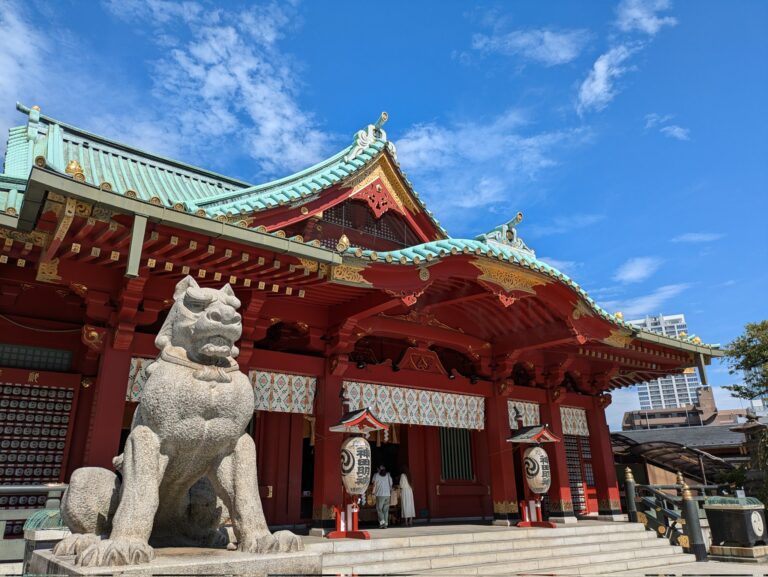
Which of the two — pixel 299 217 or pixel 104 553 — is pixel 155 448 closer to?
pixel 104 553

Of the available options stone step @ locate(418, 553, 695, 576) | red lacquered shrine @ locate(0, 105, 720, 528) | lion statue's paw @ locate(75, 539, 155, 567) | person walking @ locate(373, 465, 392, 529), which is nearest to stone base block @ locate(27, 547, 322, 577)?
lion statue's paw @ locate(75, 539, 155, 567)

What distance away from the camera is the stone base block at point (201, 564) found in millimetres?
3485

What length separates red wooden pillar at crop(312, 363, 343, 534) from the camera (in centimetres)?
911

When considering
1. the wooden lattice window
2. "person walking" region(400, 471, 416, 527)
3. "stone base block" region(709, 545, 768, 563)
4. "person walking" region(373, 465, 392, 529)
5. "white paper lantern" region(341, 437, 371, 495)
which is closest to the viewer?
"white paper lantern" region(341, 437, 371, 495)

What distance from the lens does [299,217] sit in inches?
417

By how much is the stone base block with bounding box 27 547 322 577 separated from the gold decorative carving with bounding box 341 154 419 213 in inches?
333

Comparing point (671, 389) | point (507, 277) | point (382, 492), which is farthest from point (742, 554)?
point (671, 389)

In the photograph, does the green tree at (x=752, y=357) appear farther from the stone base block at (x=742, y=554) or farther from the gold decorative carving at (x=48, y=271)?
the gold decorative carving at (x=48, y=271)

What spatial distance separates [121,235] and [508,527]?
358 inches

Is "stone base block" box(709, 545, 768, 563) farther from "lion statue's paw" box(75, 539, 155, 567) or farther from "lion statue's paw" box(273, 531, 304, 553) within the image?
"lion statue's paw" box(75, 539, 155, 567)

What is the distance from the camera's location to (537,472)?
10820 millimetres

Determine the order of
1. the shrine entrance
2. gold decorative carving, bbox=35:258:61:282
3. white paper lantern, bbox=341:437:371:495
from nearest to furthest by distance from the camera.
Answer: gold decorative carving, bbox=35:258:61:282 → white paper lantern, bbox=341:437:371:495 → the shrine entrance

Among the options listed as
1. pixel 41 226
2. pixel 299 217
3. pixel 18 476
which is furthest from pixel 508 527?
pixel 41 226

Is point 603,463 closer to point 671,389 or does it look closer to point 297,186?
point 297,186
